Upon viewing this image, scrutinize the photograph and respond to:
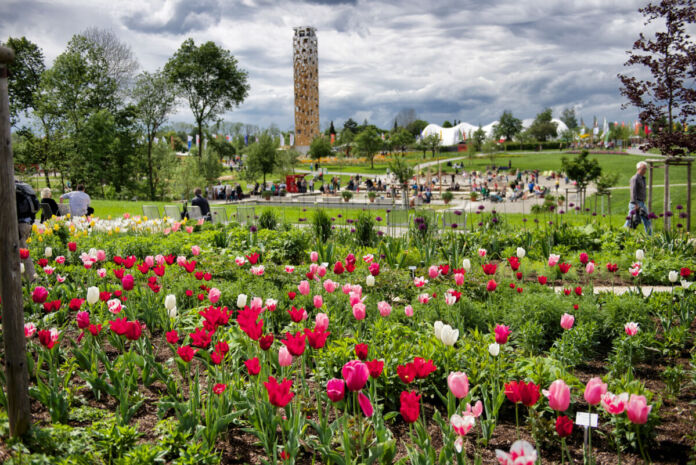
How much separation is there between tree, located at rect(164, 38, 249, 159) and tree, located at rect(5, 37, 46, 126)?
347 inches

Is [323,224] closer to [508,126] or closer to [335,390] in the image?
[335,390]

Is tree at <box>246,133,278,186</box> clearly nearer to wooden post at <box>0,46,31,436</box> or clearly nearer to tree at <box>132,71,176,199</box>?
tree at <box>132,71,176,199</box>

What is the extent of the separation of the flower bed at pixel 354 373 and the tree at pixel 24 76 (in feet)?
115

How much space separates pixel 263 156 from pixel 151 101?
10.7 metres

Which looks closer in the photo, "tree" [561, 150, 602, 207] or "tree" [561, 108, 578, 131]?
"tree" [561, 150, 602, 207]

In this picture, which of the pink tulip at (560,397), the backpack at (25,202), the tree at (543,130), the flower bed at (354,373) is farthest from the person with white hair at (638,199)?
the tree at (543,130)

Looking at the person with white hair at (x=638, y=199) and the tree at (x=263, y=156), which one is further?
the tree at (x=263, y=156)

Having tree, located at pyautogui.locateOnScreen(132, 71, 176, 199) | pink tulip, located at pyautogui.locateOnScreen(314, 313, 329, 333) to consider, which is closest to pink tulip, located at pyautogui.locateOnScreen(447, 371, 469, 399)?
pink tulip, located at pyautogui.locateOnScreen(314, 313, 329, 333)

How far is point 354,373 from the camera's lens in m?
2.17

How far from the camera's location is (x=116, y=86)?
112 feet

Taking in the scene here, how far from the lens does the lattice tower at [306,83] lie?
108 metres

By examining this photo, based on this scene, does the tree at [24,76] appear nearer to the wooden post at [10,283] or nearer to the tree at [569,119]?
the wooden post at [10,283]

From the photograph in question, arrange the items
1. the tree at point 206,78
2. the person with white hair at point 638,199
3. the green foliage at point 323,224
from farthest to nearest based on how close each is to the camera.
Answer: the tree at point 206,78 → the person with white hair at point 638,199 → the green foliage at point 323,224

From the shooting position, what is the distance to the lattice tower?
108000mm
